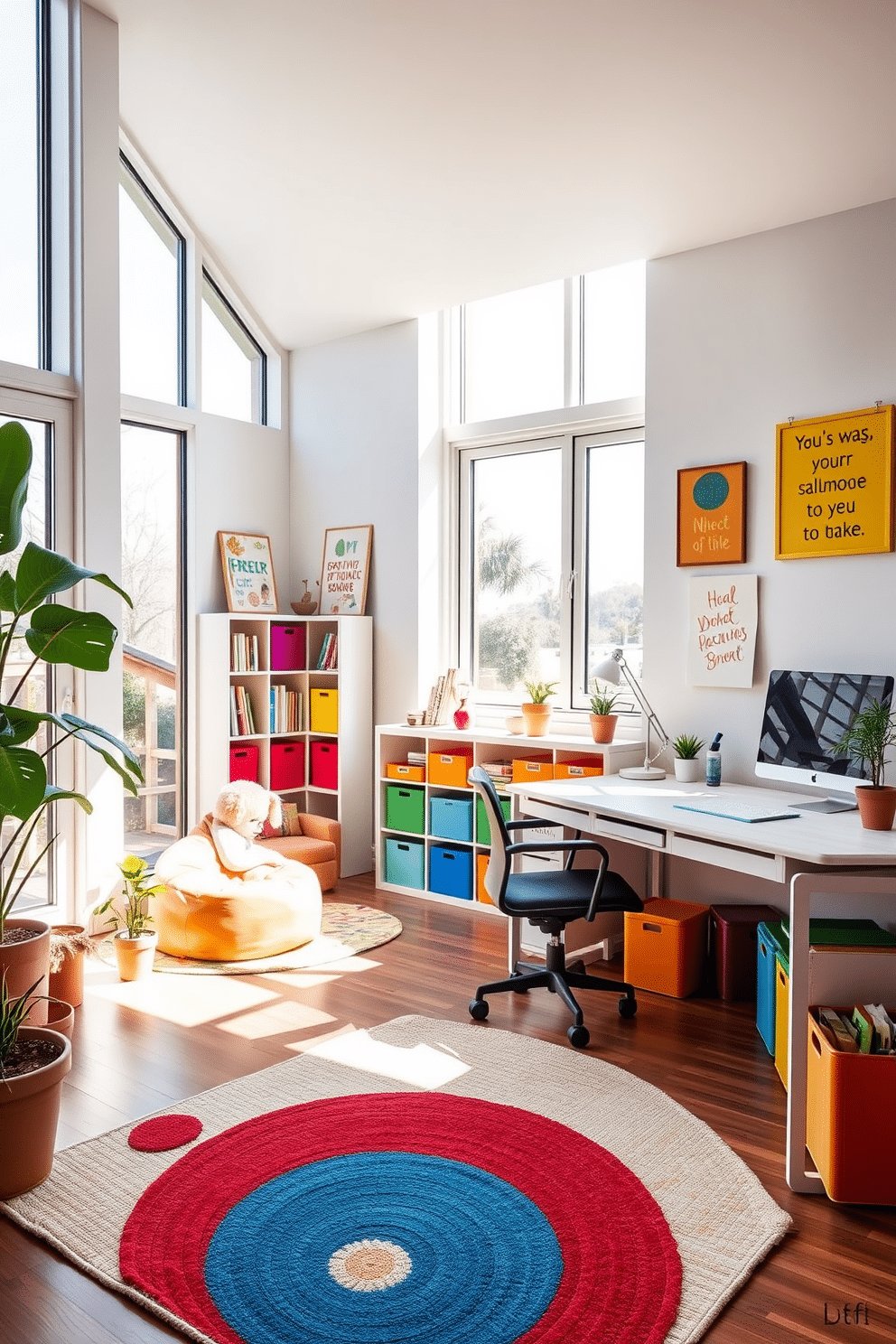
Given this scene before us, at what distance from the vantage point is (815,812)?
348 cm

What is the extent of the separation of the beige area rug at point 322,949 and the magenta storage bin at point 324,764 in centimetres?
90

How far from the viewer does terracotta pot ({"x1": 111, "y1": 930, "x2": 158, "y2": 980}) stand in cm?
390

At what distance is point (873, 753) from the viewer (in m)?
3.28

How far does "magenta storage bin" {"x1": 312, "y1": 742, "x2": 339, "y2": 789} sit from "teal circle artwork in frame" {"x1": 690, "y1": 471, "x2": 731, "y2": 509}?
7.77ft

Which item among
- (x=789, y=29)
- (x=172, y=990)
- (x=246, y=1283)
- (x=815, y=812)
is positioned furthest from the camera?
(x=172, y=990)

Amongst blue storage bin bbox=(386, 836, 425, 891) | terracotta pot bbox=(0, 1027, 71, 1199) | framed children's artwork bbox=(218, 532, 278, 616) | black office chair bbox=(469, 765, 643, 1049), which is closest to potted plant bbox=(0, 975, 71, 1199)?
terracotta pot bbox=(0, 1027, 71, 1199)

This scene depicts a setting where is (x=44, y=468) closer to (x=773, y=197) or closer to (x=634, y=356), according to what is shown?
(x=634, y=356)

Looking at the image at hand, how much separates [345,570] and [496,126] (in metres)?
2.53

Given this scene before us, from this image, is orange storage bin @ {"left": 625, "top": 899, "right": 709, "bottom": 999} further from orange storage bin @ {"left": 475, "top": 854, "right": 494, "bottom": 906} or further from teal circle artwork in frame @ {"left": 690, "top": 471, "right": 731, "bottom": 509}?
teal circle artwork in frame @ {"left": 690, "top": 471, "right": 731, "bottom": 509}

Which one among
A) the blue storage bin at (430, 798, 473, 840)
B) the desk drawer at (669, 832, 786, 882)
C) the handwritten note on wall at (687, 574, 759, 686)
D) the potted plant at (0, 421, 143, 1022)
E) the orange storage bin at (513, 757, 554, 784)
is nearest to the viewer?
the potted plant at (0, 421, 143, 1022)

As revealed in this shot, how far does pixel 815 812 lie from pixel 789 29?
8.28 ft

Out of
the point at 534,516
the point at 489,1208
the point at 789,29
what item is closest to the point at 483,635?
the point at 534,516

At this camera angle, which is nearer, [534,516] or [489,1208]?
[489,1208]

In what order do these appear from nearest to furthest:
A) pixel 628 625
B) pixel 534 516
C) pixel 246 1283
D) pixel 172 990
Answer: pixel 246 1283, pixel 172 990, pixel 628 625, pixel 534 516
